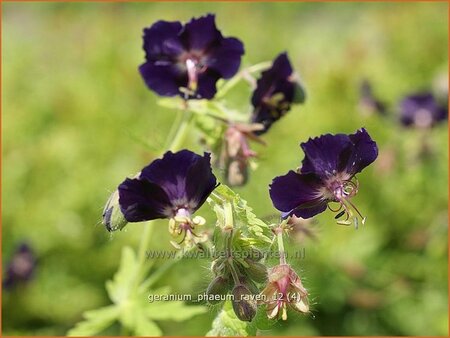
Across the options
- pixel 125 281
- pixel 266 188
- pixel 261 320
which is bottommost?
pixel 261 320

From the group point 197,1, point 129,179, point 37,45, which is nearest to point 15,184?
point 129,179

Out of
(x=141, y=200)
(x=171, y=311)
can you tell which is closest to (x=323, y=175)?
(x=141, y=200)

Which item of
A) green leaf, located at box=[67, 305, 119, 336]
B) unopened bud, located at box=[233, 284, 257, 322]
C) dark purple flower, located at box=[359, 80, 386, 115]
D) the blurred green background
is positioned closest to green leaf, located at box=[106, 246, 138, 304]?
green leaf, located at box=[67, 305, 119, 336]

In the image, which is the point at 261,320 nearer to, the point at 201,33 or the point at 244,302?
the point at 244,302

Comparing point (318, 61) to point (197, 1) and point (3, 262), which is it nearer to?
point (3, 262)

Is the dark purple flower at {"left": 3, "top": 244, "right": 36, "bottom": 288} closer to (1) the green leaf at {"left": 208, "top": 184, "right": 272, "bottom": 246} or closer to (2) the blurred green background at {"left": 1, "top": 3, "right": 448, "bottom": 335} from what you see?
(2) the blurred green background at {"left": 1, "top": 3, "right": 448, "bottom": 335}

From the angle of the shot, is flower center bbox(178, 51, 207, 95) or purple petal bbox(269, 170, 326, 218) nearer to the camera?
purple petal bbox(269, 170, 326, 218)
